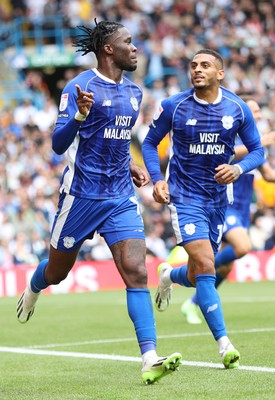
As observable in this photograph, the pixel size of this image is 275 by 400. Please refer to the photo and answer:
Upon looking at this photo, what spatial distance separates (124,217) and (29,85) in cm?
1976

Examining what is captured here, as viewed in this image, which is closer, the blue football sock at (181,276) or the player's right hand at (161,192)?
the player's right hand at (161,192)

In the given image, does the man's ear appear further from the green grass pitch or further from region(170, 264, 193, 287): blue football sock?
region(170, 264, 193, 287): blue football sock

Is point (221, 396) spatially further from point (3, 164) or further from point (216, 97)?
point (3, 164)

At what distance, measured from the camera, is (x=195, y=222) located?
324 inches

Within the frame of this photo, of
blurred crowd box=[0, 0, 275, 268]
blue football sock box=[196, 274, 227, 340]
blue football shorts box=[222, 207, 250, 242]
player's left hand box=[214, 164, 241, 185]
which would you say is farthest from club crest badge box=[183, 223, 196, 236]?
blurred crowd box=[0, 0, 275, 268]

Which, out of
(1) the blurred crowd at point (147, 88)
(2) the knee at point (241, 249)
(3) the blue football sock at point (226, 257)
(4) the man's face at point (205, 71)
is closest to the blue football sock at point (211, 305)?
(4) the man's face at point (205, 71)

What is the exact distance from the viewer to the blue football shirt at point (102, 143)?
24.4ft

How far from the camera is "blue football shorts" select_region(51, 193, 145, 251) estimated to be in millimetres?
7371

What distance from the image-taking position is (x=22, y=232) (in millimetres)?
21094

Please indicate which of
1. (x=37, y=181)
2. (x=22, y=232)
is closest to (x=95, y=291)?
(x=22, y=232)

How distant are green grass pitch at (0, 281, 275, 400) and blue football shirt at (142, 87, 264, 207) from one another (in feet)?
4.63

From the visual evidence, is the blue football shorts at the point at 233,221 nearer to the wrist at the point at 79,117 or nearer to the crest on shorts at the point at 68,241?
the crest on shorts at the point at 68,241

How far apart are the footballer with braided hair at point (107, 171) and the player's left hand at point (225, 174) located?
23.2 inches

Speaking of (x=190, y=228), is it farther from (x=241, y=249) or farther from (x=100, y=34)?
(x=241, y=249)
